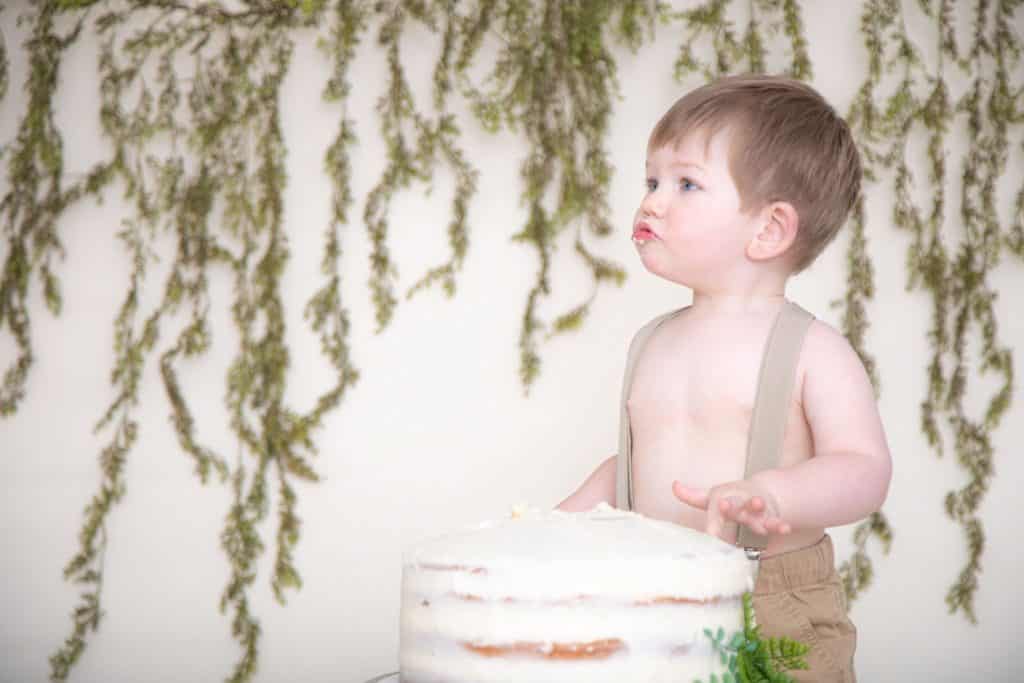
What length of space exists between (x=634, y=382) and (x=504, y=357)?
1.22m

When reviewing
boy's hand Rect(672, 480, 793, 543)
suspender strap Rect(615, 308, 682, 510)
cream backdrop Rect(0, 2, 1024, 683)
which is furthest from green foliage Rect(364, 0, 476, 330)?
boy's hand Rect(672, 480, 793, 543)

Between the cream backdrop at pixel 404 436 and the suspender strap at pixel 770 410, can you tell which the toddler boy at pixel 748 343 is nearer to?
the suspender strap at pixel 770 410

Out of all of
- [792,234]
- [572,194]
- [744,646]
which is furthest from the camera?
[572,194]

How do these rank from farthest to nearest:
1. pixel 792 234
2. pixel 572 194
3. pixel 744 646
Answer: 1. pixel 572 194
2. pixel 792 234
3. pixel 744 646

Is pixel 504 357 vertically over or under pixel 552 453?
over

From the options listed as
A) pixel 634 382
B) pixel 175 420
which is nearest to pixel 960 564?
pixel 634 382

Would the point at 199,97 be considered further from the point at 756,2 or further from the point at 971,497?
the point at 971,497

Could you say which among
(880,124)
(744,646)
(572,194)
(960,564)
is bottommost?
(960,564)

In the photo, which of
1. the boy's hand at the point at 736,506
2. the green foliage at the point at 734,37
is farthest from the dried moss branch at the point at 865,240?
the boy's hand at the point at 736,506

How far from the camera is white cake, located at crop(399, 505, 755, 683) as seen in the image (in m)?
0.87

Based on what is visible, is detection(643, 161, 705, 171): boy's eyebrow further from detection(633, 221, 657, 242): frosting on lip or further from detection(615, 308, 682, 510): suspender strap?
detection(615, 308, 682, 510): suspender strap

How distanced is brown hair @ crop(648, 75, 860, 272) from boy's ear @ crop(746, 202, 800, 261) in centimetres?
1

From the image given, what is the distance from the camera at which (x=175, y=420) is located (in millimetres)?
2787

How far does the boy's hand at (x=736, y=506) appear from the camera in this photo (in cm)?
107
